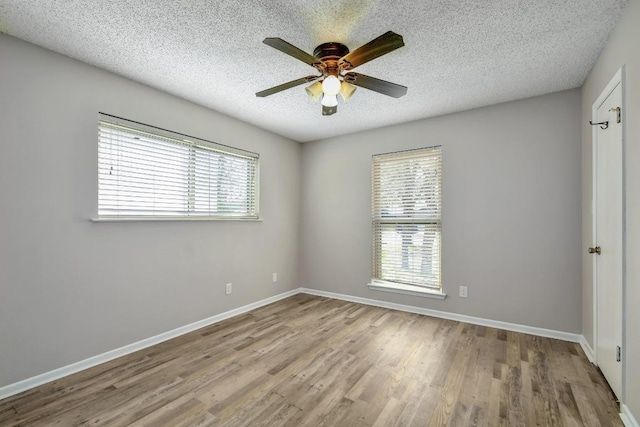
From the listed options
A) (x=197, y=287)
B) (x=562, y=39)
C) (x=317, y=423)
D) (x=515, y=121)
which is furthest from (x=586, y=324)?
(x=197, y=287)

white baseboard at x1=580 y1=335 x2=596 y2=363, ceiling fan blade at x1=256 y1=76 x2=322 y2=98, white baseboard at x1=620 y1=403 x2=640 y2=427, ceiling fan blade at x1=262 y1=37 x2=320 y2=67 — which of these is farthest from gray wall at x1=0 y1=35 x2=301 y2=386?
white baseboard at x1=580 y1=335 x2=596 y2=363

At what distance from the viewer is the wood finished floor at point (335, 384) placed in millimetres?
1830

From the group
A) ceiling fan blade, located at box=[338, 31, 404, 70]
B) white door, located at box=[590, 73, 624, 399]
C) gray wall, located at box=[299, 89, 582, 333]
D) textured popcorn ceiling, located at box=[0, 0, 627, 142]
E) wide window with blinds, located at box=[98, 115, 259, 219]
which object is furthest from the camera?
gray wall, located at box=[299, 89, 582, 333]

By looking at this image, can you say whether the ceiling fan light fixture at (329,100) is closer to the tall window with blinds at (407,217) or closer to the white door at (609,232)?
the white door at (609,232)

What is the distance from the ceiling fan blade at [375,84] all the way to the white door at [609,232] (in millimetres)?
1405

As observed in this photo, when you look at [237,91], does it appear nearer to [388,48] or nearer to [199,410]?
[388,48]

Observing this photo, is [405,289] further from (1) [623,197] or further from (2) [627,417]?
(1) [623,197]

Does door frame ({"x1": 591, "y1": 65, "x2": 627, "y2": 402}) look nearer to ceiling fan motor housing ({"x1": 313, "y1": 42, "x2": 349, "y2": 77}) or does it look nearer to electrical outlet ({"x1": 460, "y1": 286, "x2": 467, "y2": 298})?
electrical outlet ({"x1": 460, "y1": 286, "x2": 467, "y2": 298})

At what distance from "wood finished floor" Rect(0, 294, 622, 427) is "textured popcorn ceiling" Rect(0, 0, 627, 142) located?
98.6 inches

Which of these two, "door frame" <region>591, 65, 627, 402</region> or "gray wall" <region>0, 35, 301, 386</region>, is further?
"gray wall" <region>0, 35, 301, 386</region>

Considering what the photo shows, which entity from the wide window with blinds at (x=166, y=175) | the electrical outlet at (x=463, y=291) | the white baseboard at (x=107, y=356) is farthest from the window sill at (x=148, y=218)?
the electrical outlet at (x=463, y=291)

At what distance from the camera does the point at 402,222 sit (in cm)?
396

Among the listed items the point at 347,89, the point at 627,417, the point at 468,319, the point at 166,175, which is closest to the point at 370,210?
the point at 468,319

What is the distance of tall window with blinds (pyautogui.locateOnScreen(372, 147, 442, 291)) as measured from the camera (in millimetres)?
3719
